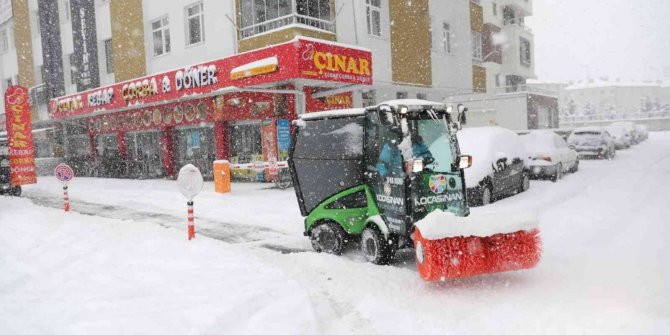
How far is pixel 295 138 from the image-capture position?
7.84 metres

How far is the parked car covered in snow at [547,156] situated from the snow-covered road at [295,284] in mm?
4831

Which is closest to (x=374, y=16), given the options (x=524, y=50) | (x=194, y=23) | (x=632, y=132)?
(x=194, y=23)

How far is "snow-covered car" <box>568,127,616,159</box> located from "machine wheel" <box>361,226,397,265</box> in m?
19.9

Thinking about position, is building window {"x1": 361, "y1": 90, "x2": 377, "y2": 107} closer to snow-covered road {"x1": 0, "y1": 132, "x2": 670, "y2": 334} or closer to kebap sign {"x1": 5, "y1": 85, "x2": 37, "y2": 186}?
snow-covered road {"x1": 0, "y1": 132, "x2": 670, "y2": 334}

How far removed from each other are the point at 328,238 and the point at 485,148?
6183mm

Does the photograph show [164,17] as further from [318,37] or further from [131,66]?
[318,37]

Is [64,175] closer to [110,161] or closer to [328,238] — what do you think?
[328,238]

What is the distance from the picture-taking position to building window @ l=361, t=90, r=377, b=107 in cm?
2067

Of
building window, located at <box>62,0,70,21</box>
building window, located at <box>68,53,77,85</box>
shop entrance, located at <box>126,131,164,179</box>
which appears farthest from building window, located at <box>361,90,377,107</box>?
building window, located at <box>62,0,70,21</box>

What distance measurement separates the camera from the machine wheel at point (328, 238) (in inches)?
286

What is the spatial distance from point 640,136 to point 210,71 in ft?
122

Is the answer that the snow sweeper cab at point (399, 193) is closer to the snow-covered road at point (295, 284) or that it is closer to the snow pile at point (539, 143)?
the snow-covered road at point (295, 284)

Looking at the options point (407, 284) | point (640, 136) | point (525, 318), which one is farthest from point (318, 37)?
point (640, 136)

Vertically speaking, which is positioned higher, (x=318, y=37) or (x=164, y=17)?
(x=164, y=17)
